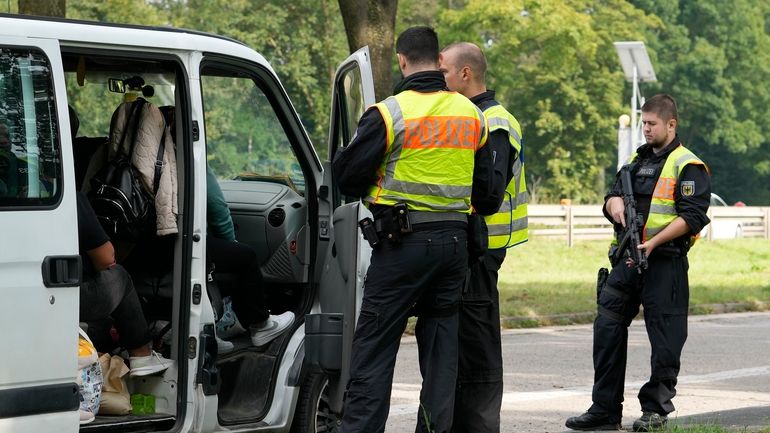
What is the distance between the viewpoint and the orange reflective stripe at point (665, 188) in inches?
306

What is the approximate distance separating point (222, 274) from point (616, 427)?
263cm

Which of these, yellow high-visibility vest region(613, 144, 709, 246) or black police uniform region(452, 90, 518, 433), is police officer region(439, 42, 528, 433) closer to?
black police uniform region(452, 90, 518, 433)

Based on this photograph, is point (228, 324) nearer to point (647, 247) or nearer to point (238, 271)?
point (238, 271)

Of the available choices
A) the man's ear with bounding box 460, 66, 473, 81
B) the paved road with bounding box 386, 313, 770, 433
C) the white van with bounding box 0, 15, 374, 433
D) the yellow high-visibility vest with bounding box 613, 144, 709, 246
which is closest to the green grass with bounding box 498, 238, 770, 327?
the paved road with bounding box 386, 313, 770, 433

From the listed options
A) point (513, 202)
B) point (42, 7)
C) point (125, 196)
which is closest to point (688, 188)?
point (513, 202)

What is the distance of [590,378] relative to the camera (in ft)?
33.8

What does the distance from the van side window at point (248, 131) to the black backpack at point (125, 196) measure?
410 millimetres

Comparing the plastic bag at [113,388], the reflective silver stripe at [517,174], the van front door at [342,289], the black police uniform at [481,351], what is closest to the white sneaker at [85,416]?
the plastic bag at [113,388]

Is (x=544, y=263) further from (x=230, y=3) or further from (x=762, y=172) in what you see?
(x=762, y=172)

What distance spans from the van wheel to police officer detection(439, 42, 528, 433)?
2.02 feet

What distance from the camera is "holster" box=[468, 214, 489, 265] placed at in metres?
5.97

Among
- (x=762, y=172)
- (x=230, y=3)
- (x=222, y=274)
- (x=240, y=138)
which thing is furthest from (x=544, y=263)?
(x=762, y=172)

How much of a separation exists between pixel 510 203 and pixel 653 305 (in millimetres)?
1584

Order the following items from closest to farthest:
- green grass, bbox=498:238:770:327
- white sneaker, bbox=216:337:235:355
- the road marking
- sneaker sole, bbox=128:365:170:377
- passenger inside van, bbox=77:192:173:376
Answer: passenger inside van, bbox=77:192:173:376 → sneaker sole, bbox=128:365:170:377 → white sneaker, bbox=216:337:235:355 → the road marking → green grass, bbox=498:238:770:327
